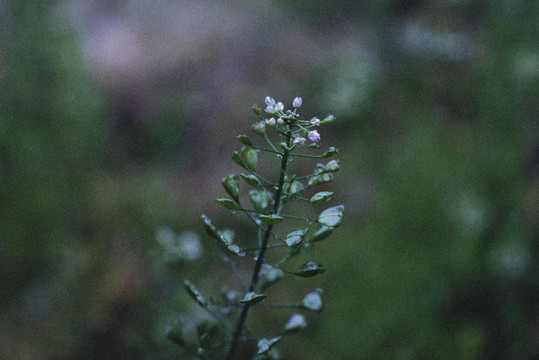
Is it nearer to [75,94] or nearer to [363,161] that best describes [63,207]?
[75,94]

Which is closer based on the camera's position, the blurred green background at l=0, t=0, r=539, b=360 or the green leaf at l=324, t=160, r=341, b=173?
the green leaf at l=324, t=160, r=341, b=173

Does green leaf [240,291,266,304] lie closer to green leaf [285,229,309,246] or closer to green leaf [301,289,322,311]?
green leaf [285,229,309,246]

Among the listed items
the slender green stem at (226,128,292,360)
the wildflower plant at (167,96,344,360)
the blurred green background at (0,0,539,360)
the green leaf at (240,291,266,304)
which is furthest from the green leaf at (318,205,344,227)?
the blurred green background at (0,0,539,360)

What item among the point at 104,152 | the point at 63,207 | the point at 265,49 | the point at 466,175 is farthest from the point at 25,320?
the point at 265,49

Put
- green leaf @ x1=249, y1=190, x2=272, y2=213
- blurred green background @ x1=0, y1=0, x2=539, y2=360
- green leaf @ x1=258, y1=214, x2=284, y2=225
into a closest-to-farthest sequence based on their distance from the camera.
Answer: green leaf @ x1=258, y1=214, x2=284, y2=225
green leaf @ x1=249, y1=190, x2=272, y2=213
blurred green background @ x1=0, y1=0, x2=539, y2=360

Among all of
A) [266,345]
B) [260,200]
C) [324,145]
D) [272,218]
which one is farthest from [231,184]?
[324,145]
